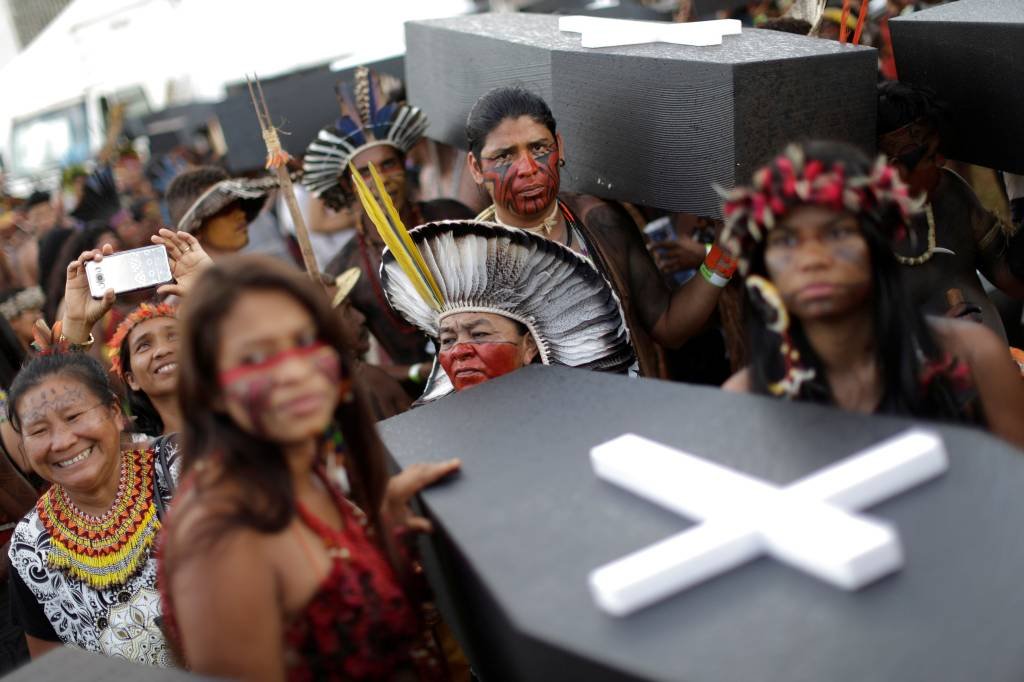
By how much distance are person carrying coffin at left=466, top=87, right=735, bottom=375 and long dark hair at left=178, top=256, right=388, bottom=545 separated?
1.43 m

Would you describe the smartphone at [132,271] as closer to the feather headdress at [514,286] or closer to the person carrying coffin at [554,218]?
the feather headdress at [514,286]

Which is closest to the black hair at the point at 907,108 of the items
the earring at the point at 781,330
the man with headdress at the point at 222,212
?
the earring at the point at 781,330

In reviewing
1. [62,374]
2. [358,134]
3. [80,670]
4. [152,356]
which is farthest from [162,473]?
[358,134]

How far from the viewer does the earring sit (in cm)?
194

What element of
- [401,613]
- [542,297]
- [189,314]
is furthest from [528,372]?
[189,314]

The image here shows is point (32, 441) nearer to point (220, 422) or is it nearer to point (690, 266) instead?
point (220, 422)

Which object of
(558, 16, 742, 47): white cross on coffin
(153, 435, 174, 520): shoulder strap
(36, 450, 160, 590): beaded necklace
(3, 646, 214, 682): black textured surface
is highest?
(558, 16, 742, 47): white cross on coffin

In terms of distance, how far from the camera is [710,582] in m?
1.41

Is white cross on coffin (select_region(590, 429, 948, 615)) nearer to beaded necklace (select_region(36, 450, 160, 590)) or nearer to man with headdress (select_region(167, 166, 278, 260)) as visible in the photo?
beaded necklace (select_region(36, 450, 160, 590))

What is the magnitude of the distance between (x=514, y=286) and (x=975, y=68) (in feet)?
4.59

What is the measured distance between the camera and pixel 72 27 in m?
15.4

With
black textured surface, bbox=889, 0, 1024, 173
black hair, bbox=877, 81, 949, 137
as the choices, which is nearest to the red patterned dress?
black hair, bbox=877, 81, 949, 137

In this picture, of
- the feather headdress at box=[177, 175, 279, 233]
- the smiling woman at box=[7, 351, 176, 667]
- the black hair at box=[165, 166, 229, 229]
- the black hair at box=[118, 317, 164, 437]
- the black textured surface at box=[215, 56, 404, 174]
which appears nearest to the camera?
the smiling woman at box=[7, 351, 176, 667]

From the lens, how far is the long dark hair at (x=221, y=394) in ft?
5.21
